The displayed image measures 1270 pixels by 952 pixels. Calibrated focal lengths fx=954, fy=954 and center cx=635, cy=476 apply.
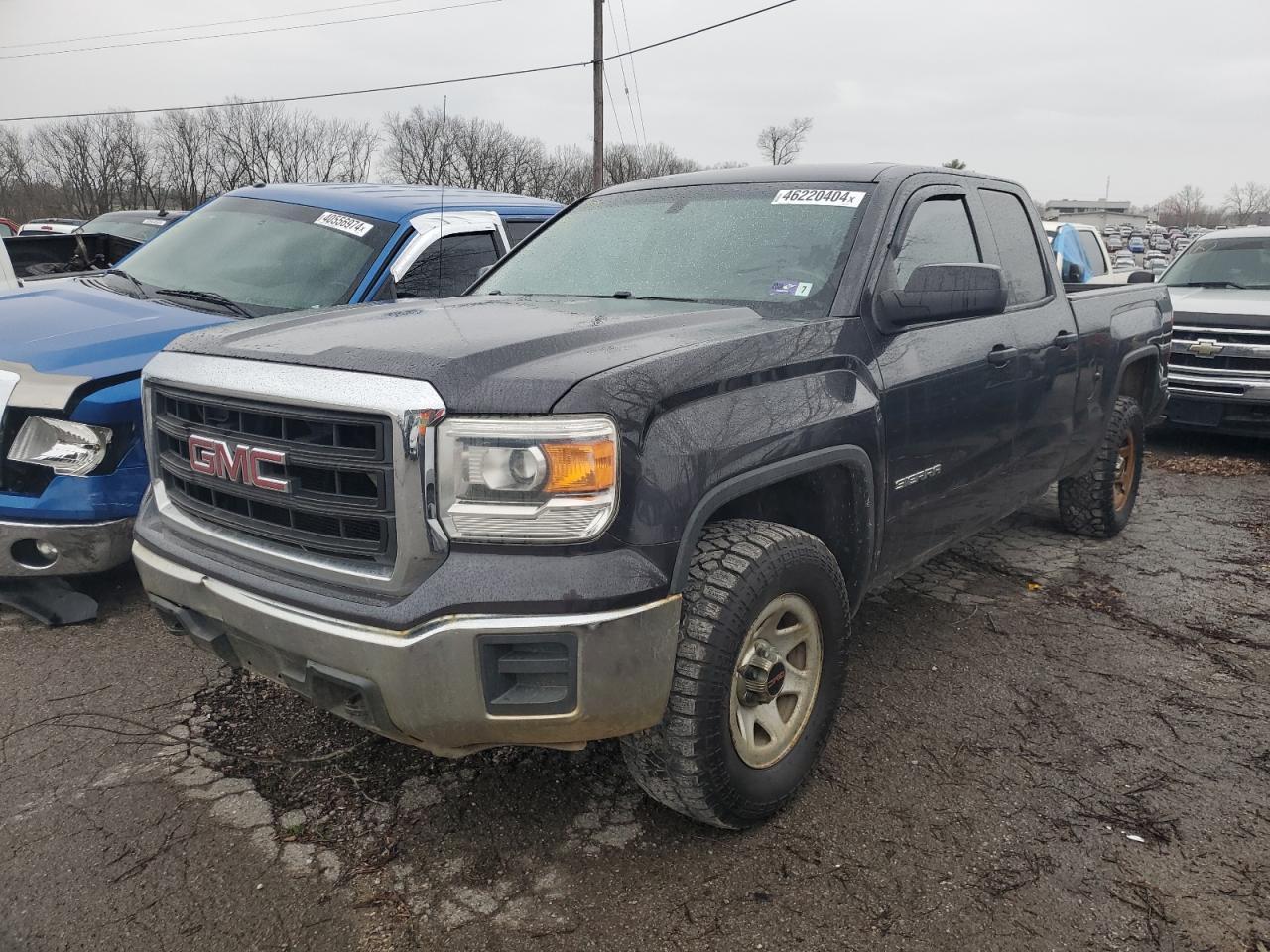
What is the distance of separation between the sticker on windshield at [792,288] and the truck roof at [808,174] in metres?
0.60

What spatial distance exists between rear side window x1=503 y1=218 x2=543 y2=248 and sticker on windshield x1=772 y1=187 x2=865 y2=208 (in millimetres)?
2533

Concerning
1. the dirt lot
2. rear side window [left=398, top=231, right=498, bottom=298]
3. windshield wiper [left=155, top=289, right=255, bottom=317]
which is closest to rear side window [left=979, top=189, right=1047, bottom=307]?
the dirt lot

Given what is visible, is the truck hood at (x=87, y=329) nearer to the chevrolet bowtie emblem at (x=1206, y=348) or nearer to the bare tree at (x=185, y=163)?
the chevrolet bowtie emblem at (x=1206, y=348)

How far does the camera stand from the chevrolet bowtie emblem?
7922mm

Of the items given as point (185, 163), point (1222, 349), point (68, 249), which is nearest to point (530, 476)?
point (68, 249)

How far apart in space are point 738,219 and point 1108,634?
2459 mm

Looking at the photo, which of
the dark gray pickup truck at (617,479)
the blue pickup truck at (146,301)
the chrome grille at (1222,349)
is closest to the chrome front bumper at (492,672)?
the dark gray pickup truck at (617,479)

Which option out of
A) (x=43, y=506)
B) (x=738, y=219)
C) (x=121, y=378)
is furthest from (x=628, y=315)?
(x=43, y=506)

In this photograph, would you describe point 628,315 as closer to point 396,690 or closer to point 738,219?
point 738,219

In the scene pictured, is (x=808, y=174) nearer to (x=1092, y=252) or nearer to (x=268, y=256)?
(x=268, y=256)

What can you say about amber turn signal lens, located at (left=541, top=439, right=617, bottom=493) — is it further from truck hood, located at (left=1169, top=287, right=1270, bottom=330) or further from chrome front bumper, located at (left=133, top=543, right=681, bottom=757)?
truck hood, located at (left=1169, top=287, right=1270, bottom=330)

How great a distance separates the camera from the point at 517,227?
5.82 metres

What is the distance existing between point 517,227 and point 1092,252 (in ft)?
29.8

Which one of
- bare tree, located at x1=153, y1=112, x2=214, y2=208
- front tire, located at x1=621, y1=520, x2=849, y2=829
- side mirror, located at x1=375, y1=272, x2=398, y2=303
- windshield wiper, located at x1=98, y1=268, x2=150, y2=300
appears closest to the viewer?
front tire, located at x1=621, y1=520, x2=849, y2=829
